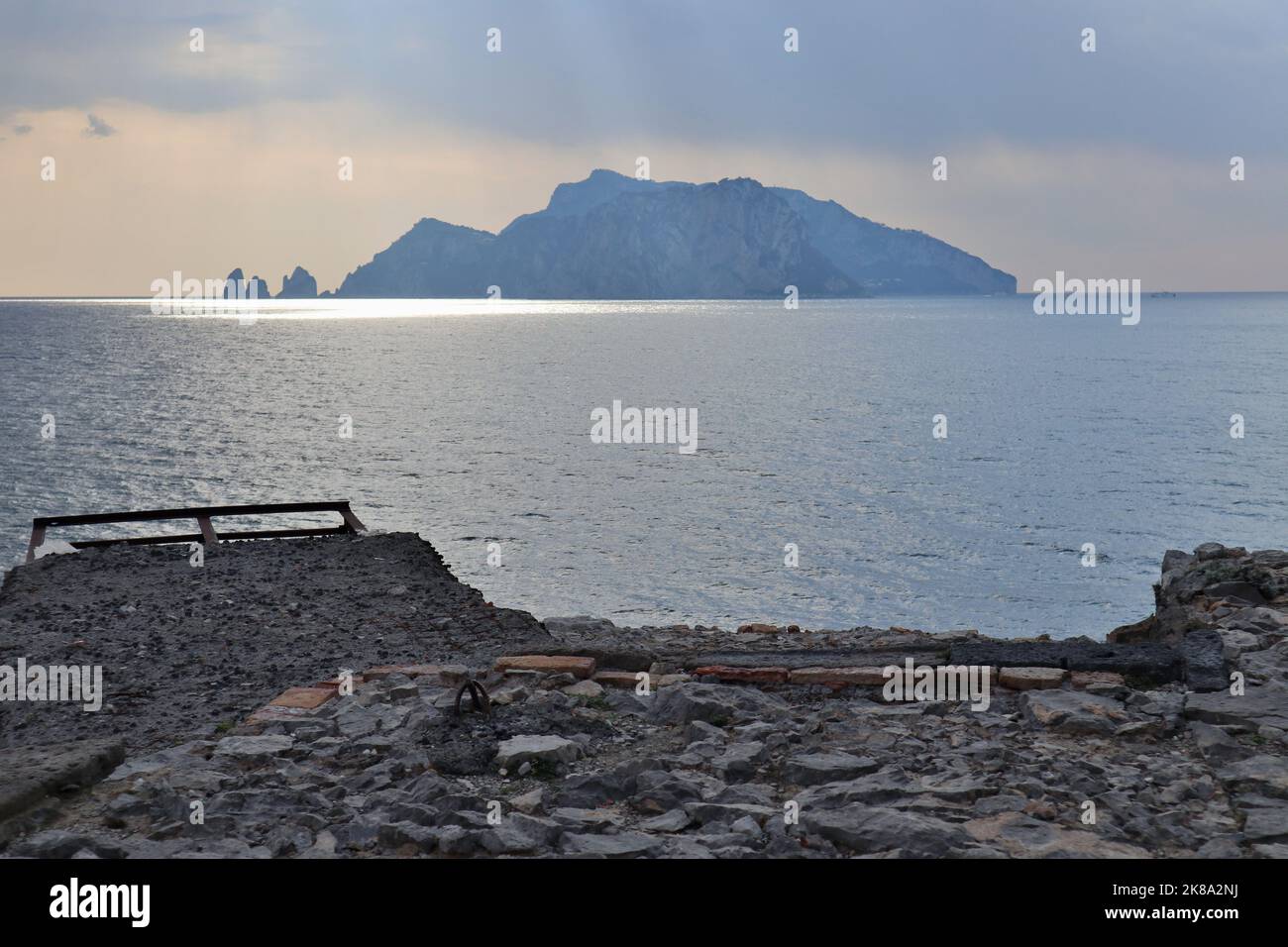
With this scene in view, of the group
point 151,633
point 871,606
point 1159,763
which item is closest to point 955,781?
point 1159,763

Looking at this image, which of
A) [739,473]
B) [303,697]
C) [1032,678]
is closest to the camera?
[1032,678]

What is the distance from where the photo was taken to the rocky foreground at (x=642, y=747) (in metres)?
5.80

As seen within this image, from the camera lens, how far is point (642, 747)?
7.46m

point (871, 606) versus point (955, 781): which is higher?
point (955, 781)

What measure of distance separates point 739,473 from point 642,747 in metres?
43.3

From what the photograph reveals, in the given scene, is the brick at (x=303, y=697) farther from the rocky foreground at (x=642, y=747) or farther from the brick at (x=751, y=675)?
the brick at (x=751, y=675)

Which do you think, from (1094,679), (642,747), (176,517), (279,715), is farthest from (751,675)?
(176,517)

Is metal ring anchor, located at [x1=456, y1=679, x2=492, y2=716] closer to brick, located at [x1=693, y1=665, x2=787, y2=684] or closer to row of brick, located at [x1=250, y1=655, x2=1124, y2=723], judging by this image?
row of brick, located at [x1=250, y1=655, x2=1124, y2=723]

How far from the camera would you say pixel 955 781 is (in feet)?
21.1

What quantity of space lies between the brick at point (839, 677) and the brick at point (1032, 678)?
101 cm

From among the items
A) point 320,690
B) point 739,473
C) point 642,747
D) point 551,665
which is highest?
point 739,473

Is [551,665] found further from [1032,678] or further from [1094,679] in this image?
[1094,679]
